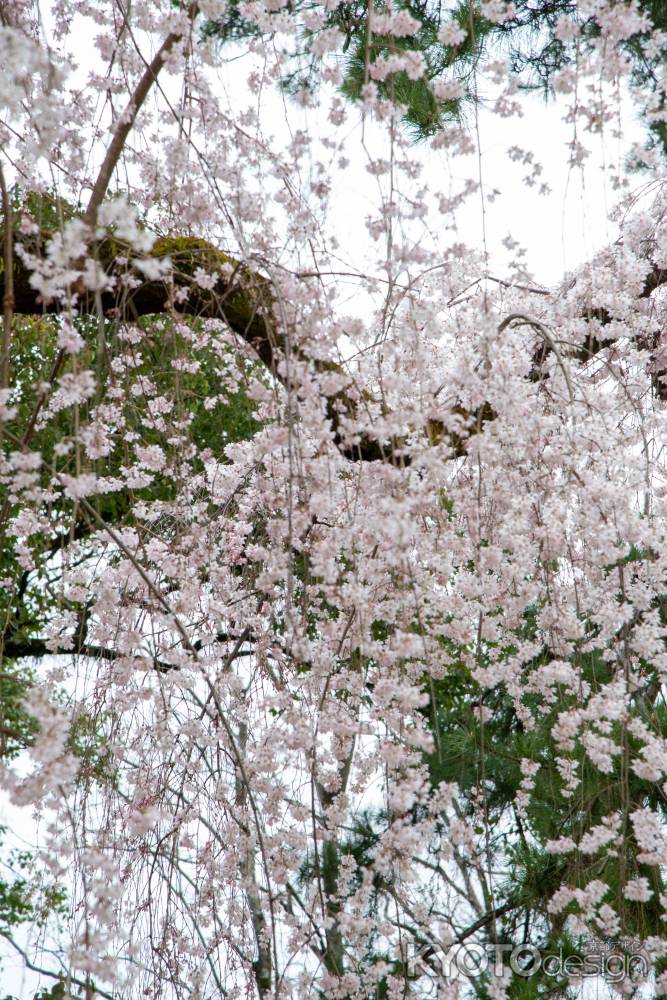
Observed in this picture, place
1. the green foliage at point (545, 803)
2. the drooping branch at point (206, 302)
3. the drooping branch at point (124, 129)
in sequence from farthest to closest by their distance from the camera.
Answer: the green foliage at point (545, 803) < the drooping branch at point (206, 302) < the drooping branch at point (124, 129)

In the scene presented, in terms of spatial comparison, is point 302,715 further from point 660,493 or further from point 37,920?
point 660,493

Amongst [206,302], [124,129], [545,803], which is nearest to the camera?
[124,129]

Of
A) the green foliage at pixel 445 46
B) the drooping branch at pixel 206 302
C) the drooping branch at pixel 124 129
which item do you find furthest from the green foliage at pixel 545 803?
the green foliage at pixel 445 46

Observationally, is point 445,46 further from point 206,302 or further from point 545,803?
point 545,803

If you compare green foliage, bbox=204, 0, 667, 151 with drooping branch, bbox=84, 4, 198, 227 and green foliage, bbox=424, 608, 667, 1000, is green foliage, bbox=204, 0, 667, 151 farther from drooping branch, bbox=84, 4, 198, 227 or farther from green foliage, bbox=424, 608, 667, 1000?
green foliage, bbox=424, 608, 667, 1000

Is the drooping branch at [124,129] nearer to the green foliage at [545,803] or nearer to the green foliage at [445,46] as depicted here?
the green foliage at [445,46]

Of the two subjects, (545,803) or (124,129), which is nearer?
(124,129)

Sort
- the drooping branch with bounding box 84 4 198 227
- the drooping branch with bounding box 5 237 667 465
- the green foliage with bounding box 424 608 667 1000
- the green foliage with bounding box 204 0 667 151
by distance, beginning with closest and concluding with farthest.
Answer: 1. the drooping branch with bounding box 84 4 198 227
2. the drooping branch with bounding box 5 237 667 465
3. the green foliage with bounding box 424 608 667 1000
4. the green foliage with bounding box 204 0 667 151

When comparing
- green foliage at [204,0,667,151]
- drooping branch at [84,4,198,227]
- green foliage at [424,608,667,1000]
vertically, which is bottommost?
green foliage at [424,608,667,1000]

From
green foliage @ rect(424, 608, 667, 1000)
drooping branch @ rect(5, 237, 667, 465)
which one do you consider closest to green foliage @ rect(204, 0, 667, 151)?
drooping branch @ rect(5, 237, 667, 465)

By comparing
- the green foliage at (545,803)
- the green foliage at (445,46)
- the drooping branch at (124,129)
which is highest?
the green foliage at (445,46)

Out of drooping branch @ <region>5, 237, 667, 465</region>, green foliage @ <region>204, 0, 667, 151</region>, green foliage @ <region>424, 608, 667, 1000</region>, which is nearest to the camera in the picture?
drooping branch @ <region>5, 237, 667, 465</region>

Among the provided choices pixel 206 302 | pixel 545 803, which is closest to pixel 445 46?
pixel 206 302

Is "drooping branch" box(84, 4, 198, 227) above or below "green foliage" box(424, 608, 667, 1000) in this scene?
above
